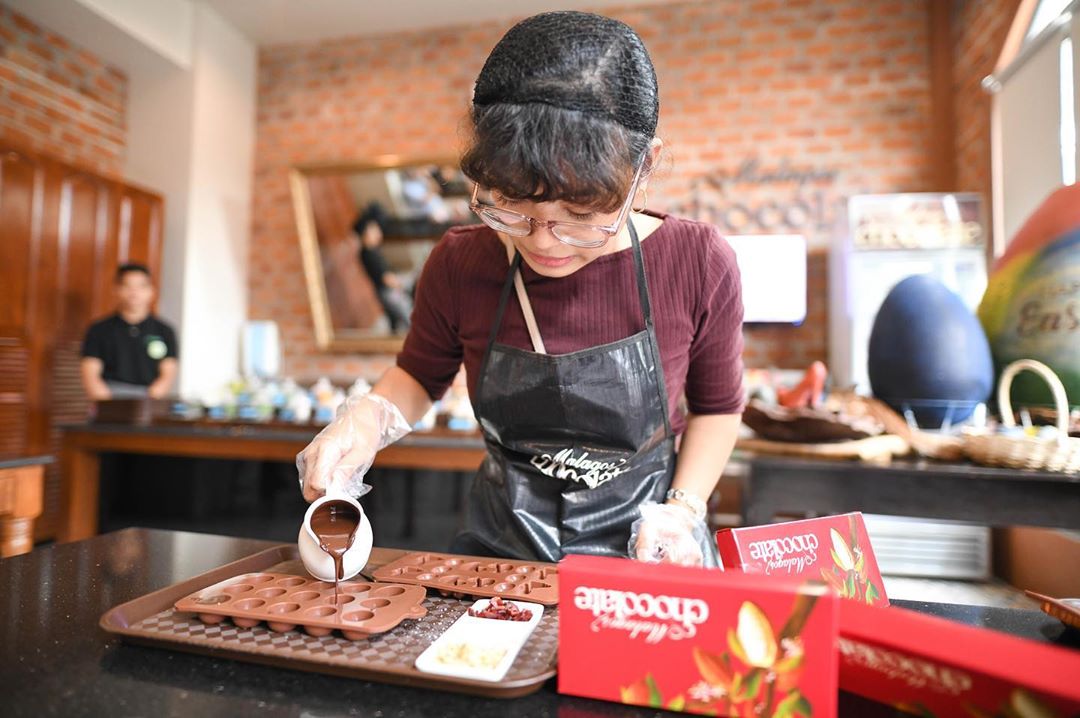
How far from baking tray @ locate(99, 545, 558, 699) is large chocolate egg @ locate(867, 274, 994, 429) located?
4.43 ft

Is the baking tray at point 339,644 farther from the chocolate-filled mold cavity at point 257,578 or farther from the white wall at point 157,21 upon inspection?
the white wall at point 157,21

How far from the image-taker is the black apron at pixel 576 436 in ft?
3.76

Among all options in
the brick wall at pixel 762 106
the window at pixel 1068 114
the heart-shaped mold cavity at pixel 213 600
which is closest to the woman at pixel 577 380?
the heart-shaped mold cavity at pixel 213 600

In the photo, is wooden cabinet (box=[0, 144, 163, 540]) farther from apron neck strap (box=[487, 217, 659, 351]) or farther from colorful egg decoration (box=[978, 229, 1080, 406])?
colorful egg decoration (box=[978, 229, 1080, 406])

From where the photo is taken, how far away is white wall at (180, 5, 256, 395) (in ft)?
15.2

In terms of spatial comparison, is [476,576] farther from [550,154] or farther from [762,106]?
[762,106]

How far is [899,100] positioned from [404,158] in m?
3.11

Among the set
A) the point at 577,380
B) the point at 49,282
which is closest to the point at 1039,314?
the point at 577,380

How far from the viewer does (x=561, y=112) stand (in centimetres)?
82

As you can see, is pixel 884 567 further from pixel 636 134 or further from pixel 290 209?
→ pixel 290 209

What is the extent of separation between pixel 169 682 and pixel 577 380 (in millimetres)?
695

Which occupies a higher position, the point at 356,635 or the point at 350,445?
the point at 350,445

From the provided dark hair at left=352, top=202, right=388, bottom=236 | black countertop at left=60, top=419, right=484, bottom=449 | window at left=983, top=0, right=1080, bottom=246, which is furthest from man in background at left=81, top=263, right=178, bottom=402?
window at left=983, top=0, right=1080, bottom=246

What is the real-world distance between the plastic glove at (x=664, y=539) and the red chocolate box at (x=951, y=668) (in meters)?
0.32
